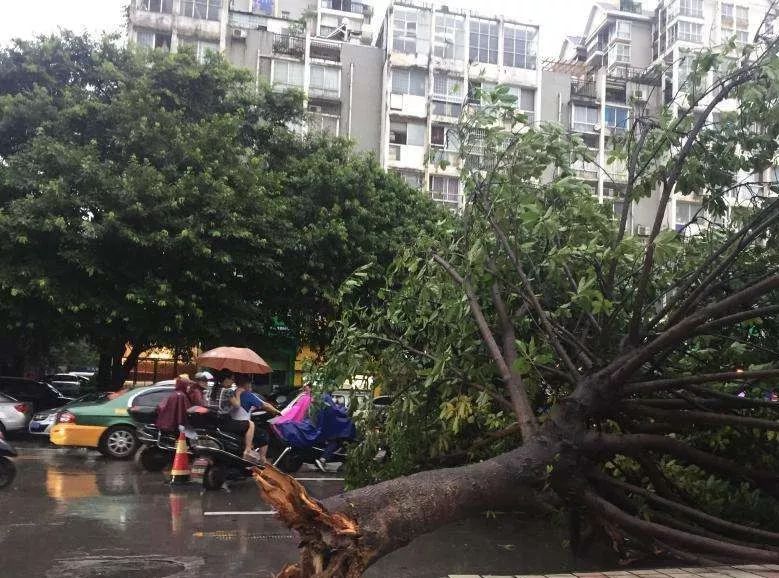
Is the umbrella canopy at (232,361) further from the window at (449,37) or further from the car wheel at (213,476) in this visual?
the window at (449,37)

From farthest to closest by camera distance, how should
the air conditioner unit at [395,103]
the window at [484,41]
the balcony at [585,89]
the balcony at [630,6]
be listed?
the balcony at [630,6]
the balcony at [585,89]
the window at [484,41]
the air conditioner unit at [395,103]

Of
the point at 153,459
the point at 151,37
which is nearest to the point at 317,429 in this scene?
the point at 153,459

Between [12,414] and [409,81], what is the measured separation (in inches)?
1045

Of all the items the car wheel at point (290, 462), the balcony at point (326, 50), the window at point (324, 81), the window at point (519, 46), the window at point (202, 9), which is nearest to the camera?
the car wheel at point (290, 462)

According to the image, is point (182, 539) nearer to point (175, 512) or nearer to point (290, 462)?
point (175, 512)

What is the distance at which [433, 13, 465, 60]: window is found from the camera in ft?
119

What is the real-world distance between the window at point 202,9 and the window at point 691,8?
86.6 ft

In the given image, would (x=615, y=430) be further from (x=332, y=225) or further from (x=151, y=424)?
(x=332, y=225)

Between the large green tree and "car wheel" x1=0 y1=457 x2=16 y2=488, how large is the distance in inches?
235

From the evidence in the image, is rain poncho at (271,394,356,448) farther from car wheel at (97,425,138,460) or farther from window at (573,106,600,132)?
window at (573,106,600,132)

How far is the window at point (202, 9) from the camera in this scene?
3419cm

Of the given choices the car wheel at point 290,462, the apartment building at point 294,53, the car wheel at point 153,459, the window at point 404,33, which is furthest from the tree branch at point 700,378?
the window at point 404,33

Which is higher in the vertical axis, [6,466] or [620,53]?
[620,53]

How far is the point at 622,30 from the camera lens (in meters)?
42.8
